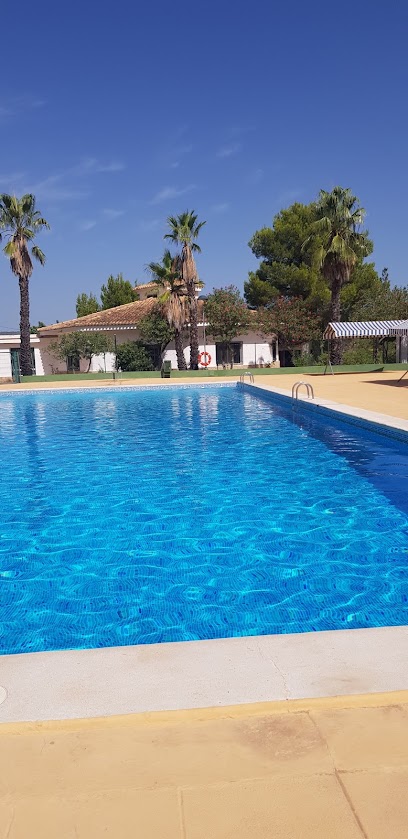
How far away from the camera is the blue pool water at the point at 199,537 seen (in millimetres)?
3881

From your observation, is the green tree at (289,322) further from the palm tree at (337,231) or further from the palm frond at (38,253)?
the palm frond at (38,253)

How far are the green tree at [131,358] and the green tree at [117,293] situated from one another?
72.0 feet

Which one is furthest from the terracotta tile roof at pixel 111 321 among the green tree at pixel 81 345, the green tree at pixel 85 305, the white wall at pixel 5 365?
the green tree at pixel 85 305

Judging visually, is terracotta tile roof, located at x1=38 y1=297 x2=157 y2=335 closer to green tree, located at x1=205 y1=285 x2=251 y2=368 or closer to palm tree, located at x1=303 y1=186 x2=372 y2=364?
green tree, located at x1=205 y1=285 x2=251 y2=368

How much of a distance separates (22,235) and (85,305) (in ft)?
126

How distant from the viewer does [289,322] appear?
115 feet

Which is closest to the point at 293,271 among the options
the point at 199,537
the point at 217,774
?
the point at 199,537

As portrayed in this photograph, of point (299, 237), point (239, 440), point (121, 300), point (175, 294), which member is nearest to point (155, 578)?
point (239, 440)

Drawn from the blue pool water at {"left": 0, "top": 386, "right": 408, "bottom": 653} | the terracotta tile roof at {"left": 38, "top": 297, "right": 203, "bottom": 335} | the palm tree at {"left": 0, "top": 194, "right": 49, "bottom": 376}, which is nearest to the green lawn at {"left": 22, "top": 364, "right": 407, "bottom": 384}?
the palm tree at {"left": 0, "top": 194, "right": 49, "bottom": 376}

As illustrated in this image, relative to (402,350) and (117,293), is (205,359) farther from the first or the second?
(117,293)

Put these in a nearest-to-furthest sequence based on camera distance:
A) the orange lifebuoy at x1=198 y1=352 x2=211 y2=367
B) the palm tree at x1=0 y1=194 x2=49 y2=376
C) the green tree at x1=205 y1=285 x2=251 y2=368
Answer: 1. the palm tree at x1=0 y1=194 x2=49 y2=376
2. the green tree at x1=205 y1=285 x2=251 y2=368
3. the orange lifebuoy at x1=198 y1=352 x2=211 y2=367

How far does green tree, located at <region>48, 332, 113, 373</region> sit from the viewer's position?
115 feet

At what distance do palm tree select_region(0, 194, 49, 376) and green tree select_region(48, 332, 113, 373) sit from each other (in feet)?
11.2

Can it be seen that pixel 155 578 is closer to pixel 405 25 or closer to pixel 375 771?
pixel 375 771
